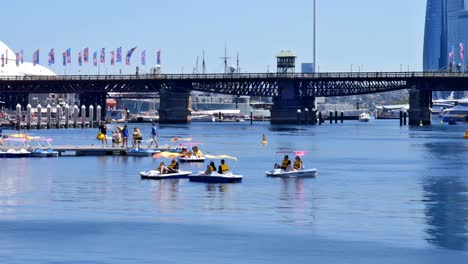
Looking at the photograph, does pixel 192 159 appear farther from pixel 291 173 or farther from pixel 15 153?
pixel 291 173

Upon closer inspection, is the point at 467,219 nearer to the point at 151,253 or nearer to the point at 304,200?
the point at 304,200

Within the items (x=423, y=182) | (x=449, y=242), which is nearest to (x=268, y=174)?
(x=423, y=182)

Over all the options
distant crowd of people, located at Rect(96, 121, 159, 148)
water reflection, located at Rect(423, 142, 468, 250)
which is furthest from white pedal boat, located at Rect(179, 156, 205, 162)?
water reflection, located at Rect(423, 142, 468, 250)

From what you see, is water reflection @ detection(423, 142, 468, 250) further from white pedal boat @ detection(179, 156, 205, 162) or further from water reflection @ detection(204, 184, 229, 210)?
white pedal boat @ detection(179, 156, 205, 162)

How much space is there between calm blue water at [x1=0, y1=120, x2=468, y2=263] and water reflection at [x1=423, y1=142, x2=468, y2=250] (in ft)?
0.25

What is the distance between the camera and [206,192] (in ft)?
265

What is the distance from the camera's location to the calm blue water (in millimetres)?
54688

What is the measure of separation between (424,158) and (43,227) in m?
76.2

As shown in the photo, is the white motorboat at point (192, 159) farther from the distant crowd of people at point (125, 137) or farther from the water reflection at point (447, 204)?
the water reflection at point (447, 204)

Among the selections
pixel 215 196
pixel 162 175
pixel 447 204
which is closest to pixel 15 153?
pixel 162 175

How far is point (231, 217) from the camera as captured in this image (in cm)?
6681

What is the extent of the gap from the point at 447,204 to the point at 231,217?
15331mm

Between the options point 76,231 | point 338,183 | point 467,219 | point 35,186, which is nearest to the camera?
point 76,231

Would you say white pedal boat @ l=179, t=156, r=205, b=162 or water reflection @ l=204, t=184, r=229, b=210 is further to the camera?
white pedal boat @ l=179, t=156, r=205, b=162
